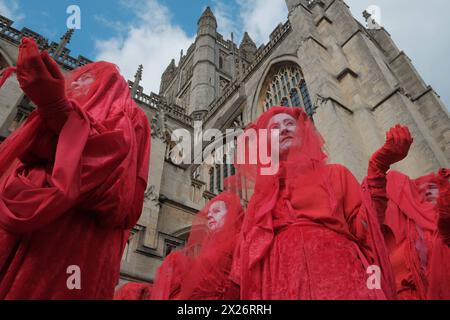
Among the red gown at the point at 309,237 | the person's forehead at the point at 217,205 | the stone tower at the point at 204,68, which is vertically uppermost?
the stone tower at the point at 204,68

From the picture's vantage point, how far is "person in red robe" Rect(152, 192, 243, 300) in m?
2.64

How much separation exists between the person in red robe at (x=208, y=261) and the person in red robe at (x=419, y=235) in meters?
1.37

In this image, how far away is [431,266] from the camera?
231 cm

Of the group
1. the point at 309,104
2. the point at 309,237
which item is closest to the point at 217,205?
the point at 309,237

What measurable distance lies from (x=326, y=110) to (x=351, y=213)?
6.41 m

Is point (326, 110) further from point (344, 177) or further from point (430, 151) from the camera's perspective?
point (344, 177)

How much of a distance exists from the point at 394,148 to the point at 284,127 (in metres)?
0.67

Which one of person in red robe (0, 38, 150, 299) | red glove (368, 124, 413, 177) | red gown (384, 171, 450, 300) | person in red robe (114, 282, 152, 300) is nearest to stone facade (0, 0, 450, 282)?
person in red robe (114, 282, 152, 300)

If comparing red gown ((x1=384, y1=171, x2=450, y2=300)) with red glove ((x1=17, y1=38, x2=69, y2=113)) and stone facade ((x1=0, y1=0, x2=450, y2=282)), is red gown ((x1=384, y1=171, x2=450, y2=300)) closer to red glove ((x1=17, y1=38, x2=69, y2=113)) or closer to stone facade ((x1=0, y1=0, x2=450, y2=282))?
red glove ((x1=17, y1=38, x2=69, y2=113))

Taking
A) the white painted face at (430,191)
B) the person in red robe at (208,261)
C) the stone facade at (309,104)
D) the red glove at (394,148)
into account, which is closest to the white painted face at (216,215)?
the person in red robe at (208,261)

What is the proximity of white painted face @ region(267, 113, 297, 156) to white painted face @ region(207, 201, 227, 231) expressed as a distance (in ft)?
4.33

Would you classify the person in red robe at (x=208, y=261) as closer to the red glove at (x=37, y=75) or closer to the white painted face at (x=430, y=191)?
the red glove at (x=37, y=75)

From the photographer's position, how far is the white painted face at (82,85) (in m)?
1.64
